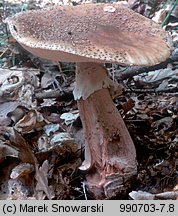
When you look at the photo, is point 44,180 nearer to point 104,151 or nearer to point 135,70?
point 104,151

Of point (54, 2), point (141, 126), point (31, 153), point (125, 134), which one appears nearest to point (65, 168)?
point (31, 153)

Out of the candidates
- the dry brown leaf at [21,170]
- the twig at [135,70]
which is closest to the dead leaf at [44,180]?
the dry brown leaf at [21,170]

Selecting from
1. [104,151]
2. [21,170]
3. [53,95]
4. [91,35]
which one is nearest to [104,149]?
[104,151]

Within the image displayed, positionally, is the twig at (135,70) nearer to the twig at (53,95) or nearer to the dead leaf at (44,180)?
the twig at (53,95)

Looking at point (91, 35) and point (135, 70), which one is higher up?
point (91, 35)

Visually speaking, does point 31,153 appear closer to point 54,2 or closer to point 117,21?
point 117,21

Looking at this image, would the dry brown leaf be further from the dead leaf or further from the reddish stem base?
the reddish stem base
